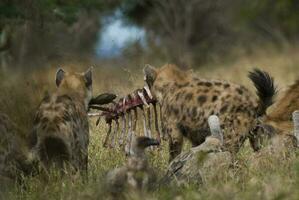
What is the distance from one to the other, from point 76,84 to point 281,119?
7.20ft

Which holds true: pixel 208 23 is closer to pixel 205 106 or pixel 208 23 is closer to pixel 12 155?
pixel 205 106

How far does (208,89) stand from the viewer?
1059 centimetres

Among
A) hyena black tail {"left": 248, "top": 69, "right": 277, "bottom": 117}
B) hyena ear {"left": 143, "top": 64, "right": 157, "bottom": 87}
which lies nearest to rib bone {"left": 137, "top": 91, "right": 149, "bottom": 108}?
hyena ear {"left": 143, "top": 64, "right": 157, "bottom": 87}

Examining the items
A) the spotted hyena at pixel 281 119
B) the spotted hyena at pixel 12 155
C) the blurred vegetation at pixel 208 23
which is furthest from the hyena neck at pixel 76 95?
the blurred vegetation at pixel 208 23

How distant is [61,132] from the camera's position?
30.4ft

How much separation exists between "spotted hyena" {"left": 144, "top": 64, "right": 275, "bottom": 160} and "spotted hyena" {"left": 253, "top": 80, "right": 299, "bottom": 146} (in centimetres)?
16

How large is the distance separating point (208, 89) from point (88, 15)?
23271mm

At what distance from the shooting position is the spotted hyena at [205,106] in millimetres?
10094

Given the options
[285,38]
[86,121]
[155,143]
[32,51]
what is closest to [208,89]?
[86,121]

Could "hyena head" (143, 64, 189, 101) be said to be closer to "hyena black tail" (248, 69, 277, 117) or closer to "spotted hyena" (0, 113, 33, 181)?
"hyena black tail" (248, 69, 277, 117)

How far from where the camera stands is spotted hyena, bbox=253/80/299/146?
33.6 ft

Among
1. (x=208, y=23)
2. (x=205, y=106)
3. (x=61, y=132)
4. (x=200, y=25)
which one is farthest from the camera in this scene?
(x=208, y=23)

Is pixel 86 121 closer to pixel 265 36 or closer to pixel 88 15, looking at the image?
pixel 88 15

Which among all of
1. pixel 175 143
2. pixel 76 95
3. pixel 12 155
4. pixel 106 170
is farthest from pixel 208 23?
pixel 12 155
